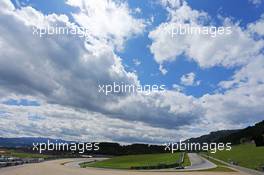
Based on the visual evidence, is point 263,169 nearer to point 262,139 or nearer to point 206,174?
point 206,174

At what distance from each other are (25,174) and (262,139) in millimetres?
149496

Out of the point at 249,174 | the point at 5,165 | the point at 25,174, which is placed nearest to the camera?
the point at 25,174

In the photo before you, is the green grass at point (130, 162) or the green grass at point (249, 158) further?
the green grass at point (130, 162)

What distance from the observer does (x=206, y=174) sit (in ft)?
242

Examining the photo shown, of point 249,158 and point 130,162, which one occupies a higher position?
Answer: point 249,158

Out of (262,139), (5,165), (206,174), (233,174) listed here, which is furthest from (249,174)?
Result: (262,139)

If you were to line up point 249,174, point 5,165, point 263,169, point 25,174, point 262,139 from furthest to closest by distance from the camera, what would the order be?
point 262,139, point 5,165, point 263,169, point 249,174, point 25,174

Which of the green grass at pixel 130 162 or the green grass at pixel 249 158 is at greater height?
the green grass at pixel 249 158

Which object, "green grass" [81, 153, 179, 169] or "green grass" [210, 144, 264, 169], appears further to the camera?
"green grass" [81, 153, 179, 169]

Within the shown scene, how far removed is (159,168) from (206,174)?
93.7 ft

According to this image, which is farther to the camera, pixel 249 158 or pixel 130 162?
pixel 130 162

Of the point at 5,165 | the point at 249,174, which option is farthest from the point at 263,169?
the point at 5,165

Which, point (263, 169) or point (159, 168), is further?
point (159, 168)

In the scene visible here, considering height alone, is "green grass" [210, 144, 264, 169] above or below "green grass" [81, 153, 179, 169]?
above
